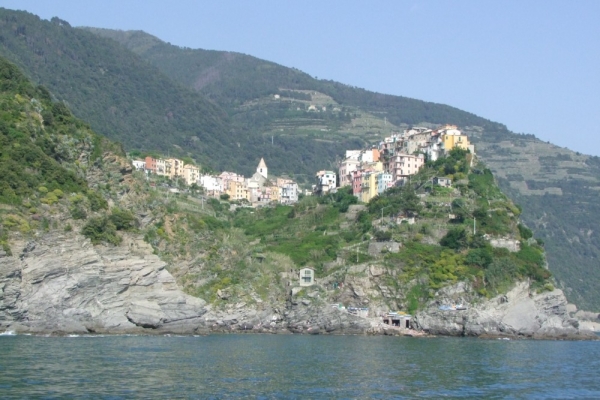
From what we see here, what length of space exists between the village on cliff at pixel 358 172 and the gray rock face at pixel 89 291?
35.4 metres

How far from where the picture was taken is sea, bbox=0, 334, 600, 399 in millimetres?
36438

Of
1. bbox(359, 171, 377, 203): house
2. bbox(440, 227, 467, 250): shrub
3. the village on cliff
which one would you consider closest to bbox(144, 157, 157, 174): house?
the village on cliff

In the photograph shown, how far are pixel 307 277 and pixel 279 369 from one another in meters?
37.1

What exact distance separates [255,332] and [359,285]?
10042mm

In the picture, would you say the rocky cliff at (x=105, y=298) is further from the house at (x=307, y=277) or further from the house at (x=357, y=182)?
the house at (x=357, y=182)

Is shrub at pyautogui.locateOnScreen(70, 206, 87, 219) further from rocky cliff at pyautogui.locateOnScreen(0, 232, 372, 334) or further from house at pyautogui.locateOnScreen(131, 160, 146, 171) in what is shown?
house at pyautogui.locateOnScreen(131, 160, 146, 171)

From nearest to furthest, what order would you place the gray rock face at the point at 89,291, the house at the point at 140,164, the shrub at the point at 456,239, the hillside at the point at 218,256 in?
the gray rock face at the point at 89,291, the hillside at the point at 218,256, the shrub at the point at 456,239, the house at the point at 140,164

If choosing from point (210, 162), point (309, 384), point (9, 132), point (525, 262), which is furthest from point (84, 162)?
point (210, 162)

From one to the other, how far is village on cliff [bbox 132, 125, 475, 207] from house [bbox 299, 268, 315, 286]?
20.0m

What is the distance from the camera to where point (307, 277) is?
81688mm

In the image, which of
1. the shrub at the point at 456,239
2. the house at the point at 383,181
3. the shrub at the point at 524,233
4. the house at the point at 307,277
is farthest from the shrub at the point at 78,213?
the shrub at the point at 524,233

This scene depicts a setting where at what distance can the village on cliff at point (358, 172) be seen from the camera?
10206 cm

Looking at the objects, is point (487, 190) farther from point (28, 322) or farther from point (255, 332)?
point (28, 322)

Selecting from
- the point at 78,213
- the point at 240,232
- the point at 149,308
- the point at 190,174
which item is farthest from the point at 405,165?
the point at 78,213
